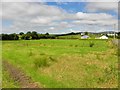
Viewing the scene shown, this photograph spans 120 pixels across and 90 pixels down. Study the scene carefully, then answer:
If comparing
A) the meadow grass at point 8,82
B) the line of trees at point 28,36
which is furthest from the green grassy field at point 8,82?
the line of trees at point 28,36

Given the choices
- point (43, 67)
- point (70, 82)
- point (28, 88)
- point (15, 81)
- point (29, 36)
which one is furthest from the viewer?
point (29, 36)

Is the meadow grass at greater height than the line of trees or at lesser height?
lesser

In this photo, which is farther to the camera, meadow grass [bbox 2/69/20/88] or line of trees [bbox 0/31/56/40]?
line of trees [bbox 0/31/56/40]

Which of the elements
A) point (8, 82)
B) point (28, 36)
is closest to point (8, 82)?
point (8, 82)

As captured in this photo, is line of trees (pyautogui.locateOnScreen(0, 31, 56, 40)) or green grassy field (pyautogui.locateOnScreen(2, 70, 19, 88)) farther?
line of trees (pyautogui.locateOnScreen(0, 31, 56, 40))

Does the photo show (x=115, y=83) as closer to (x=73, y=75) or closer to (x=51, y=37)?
(x=73, y=75)

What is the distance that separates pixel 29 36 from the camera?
133 metres

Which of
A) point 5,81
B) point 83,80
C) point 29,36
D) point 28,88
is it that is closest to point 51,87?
point 28,88

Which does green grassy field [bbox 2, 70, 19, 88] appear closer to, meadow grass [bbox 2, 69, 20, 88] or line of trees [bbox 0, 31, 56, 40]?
meadow grass [bbox 2, 69, 20, 88]

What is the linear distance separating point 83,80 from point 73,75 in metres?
1.79

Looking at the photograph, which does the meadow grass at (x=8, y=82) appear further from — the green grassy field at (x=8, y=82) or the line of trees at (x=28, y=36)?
the line of trees at (x=28, y=36)

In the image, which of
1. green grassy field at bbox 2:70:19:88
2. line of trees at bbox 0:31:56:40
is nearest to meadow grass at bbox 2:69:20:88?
green grassy field at bbox 2:70:19:88

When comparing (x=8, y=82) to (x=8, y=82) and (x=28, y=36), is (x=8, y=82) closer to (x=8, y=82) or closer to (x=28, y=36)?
(x=8, y=82)

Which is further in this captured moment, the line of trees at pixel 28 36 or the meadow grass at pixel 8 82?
the line of trees at pixel 28 36
